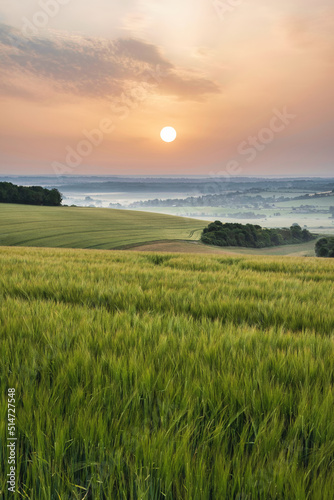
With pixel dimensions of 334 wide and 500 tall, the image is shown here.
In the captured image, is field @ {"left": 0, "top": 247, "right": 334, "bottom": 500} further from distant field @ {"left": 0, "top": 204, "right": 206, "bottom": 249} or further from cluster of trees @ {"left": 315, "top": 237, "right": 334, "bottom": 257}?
cluster of trees @ {"left": 315, "top": 237, "right": 334, "bottom": 257}

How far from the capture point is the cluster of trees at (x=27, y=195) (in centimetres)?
7433

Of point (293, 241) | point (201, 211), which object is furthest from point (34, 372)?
point (201, 211)

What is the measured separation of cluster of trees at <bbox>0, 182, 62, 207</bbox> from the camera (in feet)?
244

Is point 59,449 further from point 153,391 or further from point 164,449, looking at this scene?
point 153,391

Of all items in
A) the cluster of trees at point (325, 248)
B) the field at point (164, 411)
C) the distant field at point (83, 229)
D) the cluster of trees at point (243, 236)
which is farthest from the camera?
the cluster of trees at point (243, 236)

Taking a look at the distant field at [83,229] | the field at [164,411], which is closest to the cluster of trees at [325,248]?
the distant field at [83,229]

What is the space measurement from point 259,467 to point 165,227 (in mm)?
64150

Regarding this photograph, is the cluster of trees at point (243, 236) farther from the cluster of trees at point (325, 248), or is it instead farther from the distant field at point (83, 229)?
the cluster of trees at point (325, 248)

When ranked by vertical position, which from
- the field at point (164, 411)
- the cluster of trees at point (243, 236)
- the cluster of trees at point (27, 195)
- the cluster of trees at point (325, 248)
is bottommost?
the cluster of trees at point (325, 248)

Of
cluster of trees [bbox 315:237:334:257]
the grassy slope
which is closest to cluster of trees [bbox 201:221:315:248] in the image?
the grassy slope

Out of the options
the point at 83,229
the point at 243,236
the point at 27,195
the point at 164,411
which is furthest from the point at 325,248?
the point at 27,195

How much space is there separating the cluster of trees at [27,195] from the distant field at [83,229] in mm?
11387

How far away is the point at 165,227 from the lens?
212ft

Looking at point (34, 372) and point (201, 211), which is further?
point (201, 211)
